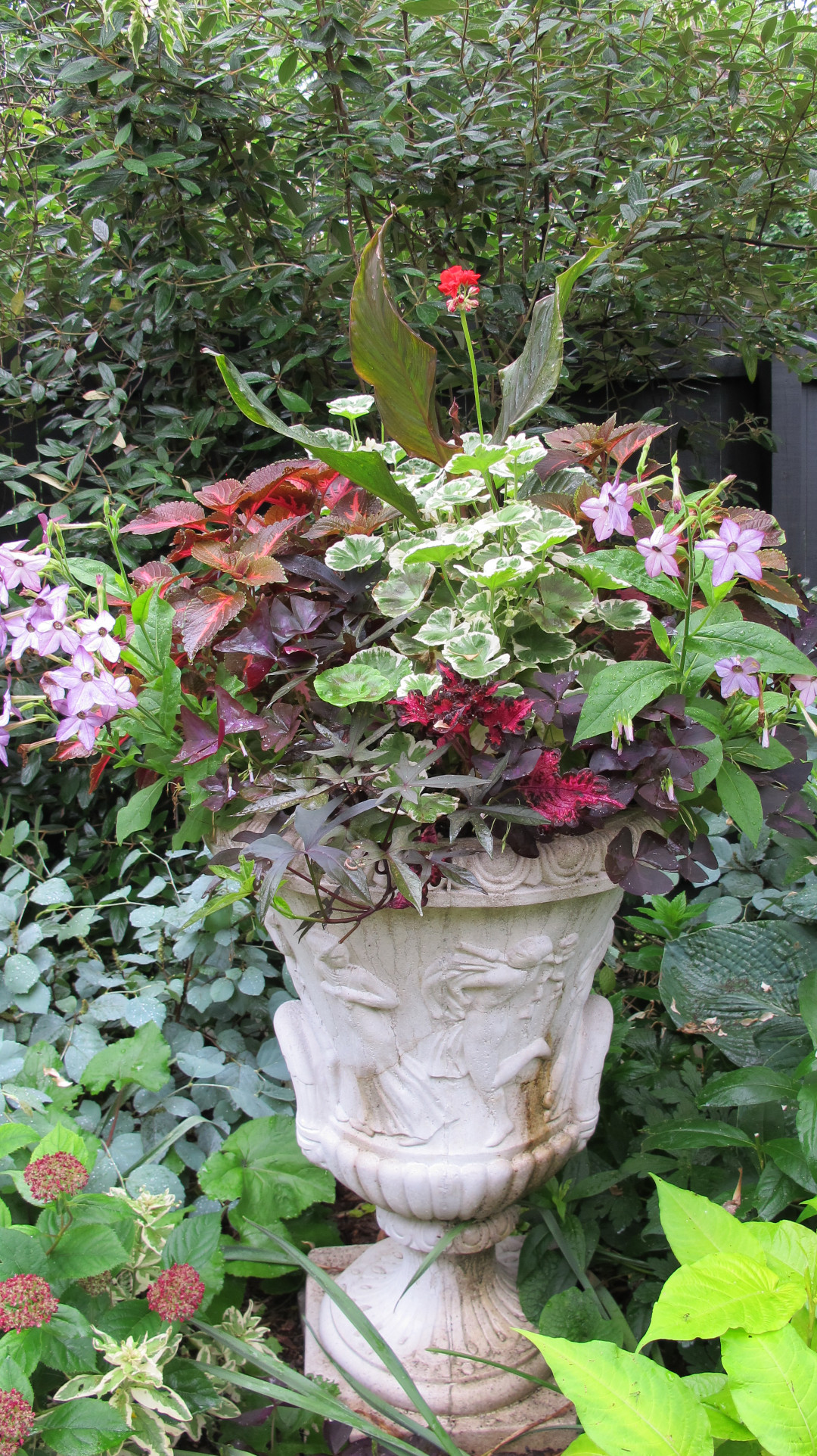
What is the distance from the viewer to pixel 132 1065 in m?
1.32

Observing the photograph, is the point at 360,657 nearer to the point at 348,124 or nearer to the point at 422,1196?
the point at 422,1196

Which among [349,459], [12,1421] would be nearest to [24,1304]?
[12,1421]

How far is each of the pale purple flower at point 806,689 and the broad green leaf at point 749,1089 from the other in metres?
0.39

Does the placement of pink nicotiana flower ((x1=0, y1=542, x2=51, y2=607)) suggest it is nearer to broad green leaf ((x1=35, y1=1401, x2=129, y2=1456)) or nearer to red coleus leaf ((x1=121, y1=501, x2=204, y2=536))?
red coleus leaf ((x1=121, y1=501, x2=204, y2=536))

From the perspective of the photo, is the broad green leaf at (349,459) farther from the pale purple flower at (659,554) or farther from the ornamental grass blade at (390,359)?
the pale purple flower at (659,554)

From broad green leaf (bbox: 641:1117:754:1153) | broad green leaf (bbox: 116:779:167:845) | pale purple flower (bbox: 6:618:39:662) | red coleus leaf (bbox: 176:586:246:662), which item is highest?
pale purple flower (bbox: 6:618:39:662)

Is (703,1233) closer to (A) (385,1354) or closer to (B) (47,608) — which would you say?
(A) (385,1354)

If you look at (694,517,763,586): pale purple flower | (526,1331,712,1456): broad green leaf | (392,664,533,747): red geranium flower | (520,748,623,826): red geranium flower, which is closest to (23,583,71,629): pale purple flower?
(392,664,533,747): red geranium flower

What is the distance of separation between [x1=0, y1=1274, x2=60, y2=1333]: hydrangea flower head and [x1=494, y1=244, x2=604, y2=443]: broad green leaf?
95 centimetres

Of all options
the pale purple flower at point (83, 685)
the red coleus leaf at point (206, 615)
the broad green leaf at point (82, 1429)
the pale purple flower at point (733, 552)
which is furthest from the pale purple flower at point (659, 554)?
the broad green leaf at point (82, 1429)

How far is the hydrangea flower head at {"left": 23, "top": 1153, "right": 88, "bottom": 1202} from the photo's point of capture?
3.10ft

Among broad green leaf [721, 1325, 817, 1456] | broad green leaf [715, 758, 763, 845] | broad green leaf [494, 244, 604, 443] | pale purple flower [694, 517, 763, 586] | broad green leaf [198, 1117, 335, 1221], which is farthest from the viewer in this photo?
broad green leaf [198, 1117, 335, 1221]

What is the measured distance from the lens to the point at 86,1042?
1.47 metres

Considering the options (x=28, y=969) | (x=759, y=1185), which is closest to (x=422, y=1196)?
(x=759, y=1185)
